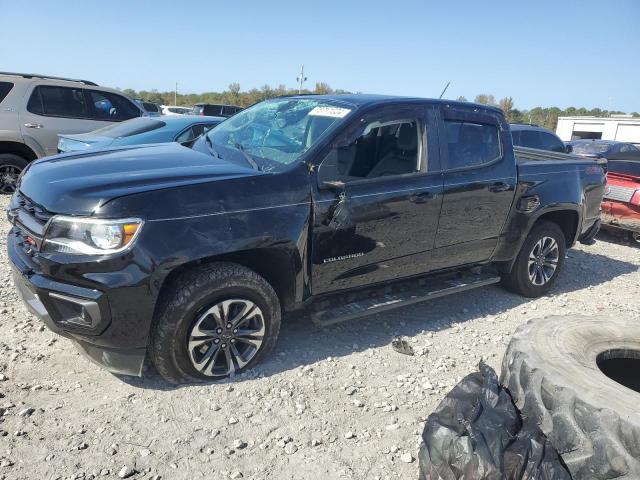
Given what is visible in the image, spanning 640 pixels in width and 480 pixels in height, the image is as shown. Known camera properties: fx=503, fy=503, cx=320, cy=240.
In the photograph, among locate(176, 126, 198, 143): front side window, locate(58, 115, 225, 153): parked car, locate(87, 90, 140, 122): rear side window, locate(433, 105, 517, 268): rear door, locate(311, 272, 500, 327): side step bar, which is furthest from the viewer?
locate(87, 90, 140, 122): rear side window

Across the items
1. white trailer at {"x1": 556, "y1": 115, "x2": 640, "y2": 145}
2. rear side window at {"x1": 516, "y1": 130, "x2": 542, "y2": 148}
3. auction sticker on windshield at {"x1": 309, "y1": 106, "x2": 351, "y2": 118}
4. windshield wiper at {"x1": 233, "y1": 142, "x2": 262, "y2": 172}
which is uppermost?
auction sticker on windshield at {"x1": 309, "y1": 106, "x2": 351, "y2": 118}

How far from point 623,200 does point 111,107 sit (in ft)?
28.5

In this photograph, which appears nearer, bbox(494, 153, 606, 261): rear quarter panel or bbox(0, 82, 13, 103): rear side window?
bbox(494, 153, 606, 261): rear quarter panel

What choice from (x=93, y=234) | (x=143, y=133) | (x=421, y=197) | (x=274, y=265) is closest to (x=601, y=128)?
(x=143, y=133)

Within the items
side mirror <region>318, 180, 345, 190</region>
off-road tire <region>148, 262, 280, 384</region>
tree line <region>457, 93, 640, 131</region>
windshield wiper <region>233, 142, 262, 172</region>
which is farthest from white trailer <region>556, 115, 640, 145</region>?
off-road tire <region>148, 262, 280, 384</region>

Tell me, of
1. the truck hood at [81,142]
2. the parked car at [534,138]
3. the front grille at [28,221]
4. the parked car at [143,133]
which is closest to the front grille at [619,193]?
the parked car at [534,138]

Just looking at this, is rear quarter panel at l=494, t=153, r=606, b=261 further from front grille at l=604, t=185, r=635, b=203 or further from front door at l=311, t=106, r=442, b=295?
front grille at l=604, t=185, r=635, b=203

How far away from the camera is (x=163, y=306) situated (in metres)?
3.04

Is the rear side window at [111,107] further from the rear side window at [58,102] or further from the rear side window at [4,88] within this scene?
the rear side window at [4,88]

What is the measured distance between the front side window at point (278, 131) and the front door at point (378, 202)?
0.24 metres

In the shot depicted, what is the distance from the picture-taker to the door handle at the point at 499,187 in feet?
14.7

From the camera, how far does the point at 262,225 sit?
3.21 meters

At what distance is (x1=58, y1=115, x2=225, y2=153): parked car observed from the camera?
709 centimetres

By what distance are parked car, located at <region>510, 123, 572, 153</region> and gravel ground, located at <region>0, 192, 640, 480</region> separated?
7195mm
